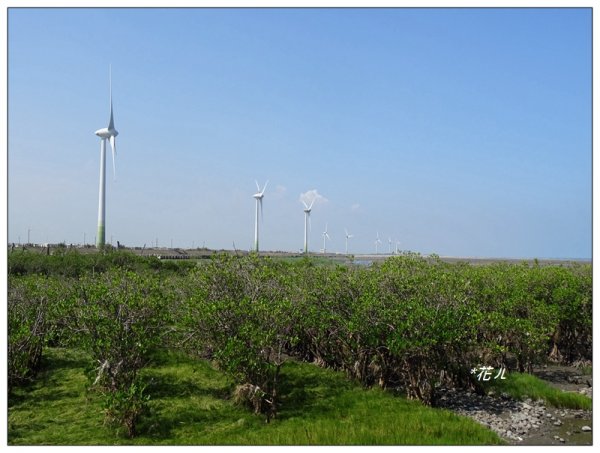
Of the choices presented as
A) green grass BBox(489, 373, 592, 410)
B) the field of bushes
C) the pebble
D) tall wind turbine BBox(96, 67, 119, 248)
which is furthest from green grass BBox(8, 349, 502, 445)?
tall wind turbine BBox(96, 67, 119, 248)

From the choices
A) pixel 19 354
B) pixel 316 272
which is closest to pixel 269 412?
pixel 316 272

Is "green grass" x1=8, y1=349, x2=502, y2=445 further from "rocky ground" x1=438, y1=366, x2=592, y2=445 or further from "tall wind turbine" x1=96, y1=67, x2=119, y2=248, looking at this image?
"tall wind turbine" x1=96, y1=67, x2=119, y2=248

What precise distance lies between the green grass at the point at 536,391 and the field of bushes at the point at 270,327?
36.7 inches

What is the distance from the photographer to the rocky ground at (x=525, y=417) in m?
15.8

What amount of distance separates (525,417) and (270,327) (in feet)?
28.7

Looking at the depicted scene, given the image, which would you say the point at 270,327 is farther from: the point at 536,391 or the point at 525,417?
the point at 536,391

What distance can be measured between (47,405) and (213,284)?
632 centimetres

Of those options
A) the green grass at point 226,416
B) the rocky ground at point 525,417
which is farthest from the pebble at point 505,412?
the green grass at point 226,416

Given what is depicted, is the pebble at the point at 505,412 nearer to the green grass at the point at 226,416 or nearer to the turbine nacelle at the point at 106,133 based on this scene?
the green grass at the point at 226,416

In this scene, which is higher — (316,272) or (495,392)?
(316,272)

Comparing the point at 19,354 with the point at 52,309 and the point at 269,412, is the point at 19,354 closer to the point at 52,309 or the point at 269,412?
the point at 52,309

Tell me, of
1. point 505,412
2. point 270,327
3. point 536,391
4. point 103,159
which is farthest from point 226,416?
point 103,159

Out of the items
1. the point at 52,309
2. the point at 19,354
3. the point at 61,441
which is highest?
the point at 52,309

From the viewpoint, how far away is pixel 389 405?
1756 cm
